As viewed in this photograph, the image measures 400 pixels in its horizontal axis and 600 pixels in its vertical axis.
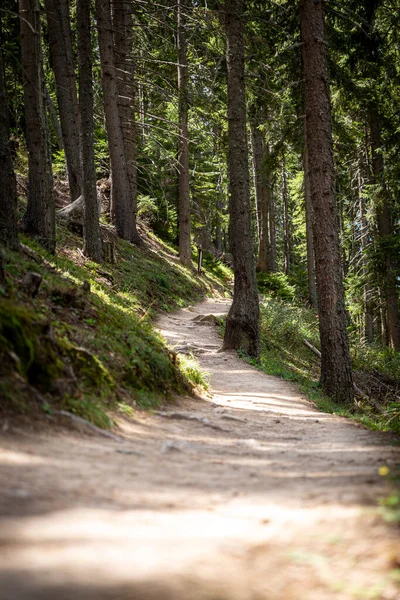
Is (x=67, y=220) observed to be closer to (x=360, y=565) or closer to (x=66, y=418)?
(x=66, y=418)

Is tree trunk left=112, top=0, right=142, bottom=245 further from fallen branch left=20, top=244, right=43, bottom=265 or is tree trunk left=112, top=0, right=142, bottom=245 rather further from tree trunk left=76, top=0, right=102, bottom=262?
fallen branch left=20, top=244, right=43, bottom=265

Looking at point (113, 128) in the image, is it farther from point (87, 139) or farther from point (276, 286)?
point (276, 286)

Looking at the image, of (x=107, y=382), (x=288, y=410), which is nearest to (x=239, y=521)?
(x=107, y=382)

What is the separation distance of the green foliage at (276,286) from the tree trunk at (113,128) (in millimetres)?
10481

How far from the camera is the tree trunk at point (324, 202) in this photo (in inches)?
401

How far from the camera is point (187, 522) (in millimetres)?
2699

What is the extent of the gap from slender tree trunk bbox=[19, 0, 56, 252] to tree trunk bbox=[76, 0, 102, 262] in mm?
2936

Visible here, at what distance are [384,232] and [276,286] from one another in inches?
397

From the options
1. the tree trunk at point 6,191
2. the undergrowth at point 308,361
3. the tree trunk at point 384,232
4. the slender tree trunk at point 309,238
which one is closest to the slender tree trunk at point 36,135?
the tree trunk at point 6,191

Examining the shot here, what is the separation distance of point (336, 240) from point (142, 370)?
5.34m

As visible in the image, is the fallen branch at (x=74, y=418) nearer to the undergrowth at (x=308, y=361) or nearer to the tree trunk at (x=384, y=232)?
the undergrowth at (x=308, y=361)

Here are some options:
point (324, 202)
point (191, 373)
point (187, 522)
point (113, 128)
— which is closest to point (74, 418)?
point (187, 522)

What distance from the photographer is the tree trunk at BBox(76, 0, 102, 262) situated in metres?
14.3

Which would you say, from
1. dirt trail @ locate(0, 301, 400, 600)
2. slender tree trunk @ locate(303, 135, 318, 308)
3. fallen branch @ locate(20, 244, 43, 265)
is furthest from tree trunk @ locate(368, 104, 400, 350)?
dirt trail @ locate(0, 301, 400, 600)
